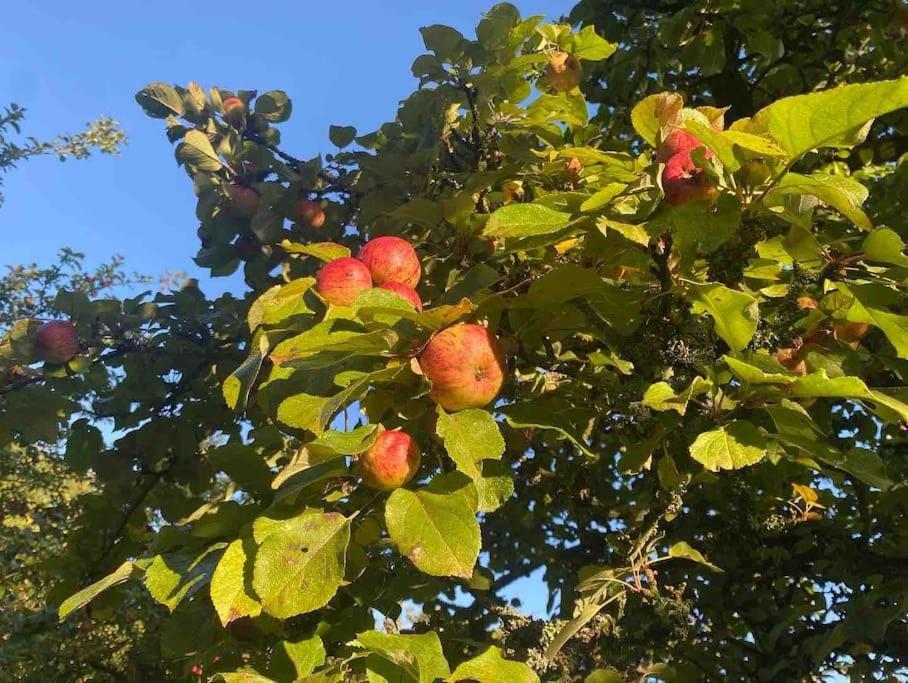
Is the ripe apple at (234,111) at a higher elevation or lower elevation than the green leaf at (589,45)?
lower

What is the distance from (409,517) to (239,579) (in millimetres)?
311

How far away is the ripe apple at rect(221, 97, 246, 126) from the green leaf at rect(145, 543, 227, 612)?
69.2 inches

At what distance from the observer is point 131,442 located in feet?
8.32

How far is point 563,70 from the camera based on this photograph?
7.39 feet

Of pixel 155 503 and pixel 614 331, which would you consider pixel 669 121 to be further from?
pixel 155 503

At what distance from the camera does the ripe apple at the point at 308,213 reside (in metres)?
2.36

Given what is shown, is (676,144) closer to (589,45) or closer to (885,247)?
(885,247)

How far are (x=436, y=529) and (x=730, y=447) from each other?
0.51 metres

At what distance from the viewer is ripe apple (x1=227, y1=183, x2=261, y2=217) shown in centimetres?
241

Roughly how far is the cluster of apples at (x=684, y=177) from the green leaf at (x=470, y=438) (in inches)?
20.1

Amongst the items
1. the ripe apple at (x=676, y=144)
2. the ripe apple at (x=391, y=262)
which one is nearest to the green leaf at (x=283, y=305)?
the ripe apple at (x=391, y=262)

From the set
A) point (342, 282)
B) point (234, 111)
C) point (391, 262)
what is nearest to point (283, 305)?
point (342, 282)

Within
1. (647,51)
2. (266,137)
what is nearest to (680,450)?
(266,137)

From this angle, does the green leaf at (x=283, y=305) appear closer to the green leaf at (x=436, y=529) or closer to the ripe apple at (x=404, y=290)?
the ripe apple at (x=404, y=290)
